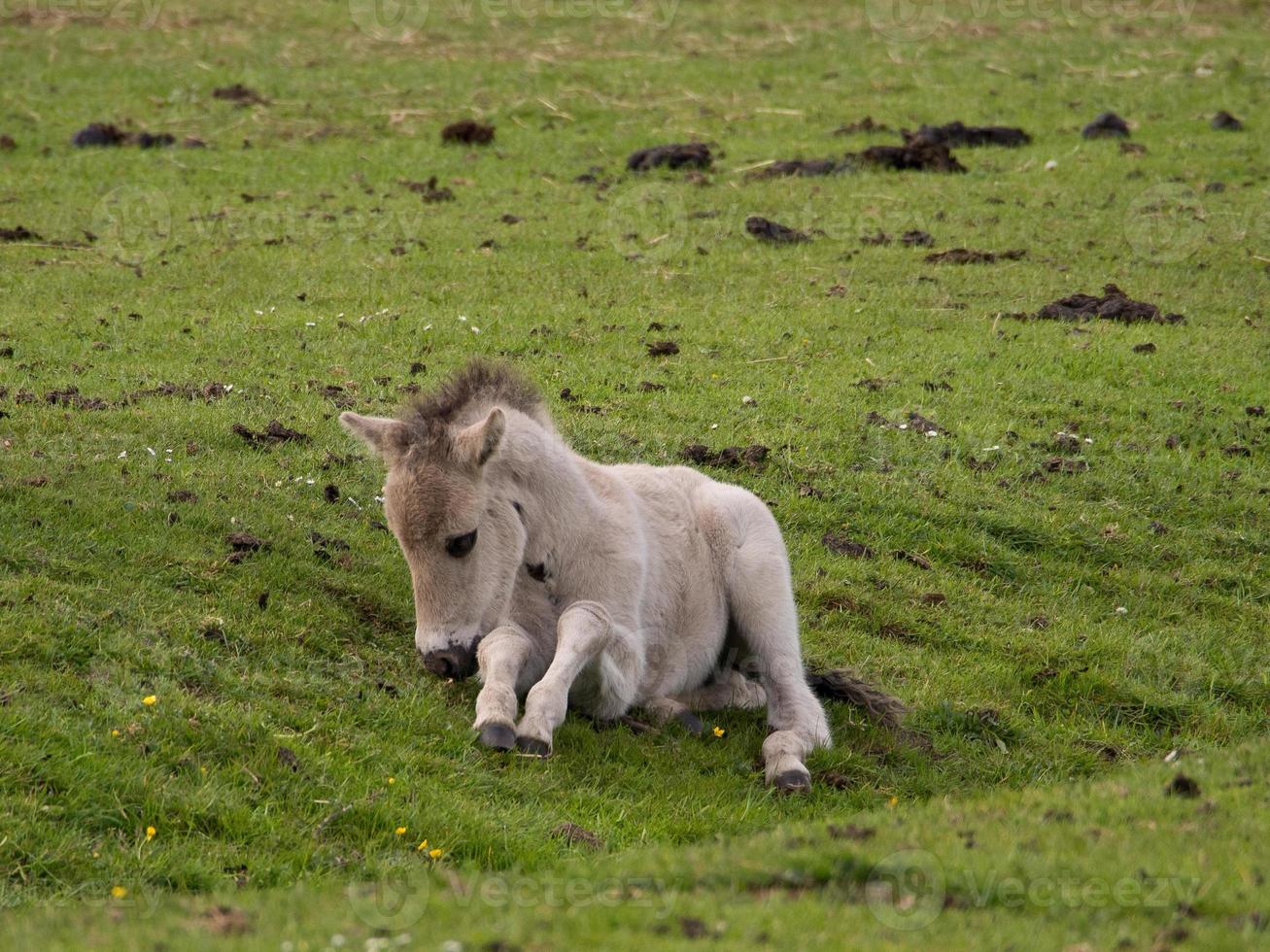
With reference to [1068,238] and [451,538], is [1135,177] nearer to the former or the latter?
[1068,238]

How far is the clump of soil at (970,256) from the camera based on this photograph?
69.9 feet

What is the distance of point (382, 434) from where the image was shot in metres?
9.55

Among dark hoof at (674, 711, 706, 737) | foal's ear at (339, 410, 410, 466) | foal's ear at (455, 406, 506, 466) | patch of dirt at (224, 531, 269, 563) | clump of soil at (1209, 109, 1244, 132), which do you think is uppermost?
clump of soil at (1209, 109, 1244, 132)

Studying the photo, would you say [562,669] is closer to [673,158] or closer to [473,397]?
[473,397]

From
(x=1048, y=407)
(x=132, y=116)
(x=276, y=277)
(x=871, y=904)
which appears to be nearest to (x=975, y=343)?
(x=1048, y=407)

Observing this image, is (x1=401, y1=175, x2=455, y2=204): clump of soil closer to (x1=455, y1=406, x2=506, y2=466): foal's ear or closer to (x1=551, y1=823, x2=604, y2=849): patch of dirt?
(x1=455, y1=406, x2=506, y2=466): foal's ear

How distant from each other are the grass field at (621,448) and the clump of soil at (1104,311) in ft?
1.69

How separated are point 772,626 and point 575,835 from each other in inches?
117

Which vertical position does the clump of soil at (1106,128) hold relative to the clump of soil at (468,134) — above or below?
above

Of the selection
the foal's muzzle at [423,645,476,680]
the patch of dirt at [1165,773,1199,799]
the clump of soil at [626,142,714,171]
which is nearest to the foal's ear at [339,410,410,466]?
the foal's muzzle at [423,645,476,680]

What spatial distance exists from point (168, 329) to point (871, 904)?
13448mm

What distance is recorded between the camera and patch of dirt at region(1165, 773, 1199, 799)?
7.48 meters

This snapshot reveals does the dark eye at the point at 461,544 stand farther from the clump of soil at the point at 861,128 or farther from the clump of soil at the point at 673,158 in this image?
the clump of soil at the point at 861,128

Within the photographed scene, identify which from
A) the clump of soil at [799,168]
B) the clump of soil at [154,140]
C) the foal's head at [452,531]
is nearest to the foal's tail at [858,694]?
the foal's head at [452,531]
